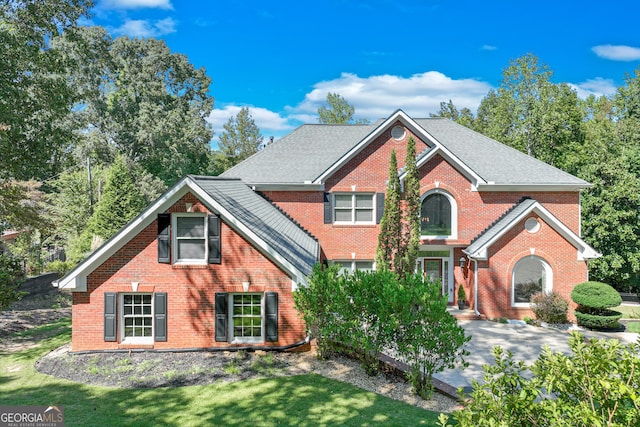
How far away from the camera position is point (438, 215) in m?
20.8

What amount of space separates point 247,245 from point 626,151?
87.1 feet

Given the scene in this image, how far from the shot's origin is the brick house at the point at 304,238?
13062 millimetres

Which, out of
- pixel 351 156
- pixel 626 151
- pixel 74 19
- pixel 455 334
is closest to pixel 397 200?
pixel 351 156

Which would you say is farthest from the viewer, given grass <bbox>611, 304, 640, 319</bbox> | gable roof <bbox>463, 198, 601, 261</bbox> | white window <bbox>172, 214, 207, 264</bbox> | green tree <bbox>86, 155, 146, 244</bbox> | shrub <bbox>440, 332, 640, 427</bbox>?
green tree <bbox>86, 155, 146, 244</bbox>

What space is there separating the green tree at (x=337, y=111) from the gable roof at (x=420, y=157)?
3084 centimetres

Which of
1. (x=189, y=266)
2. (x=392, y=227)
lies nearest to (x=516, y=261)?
(x=392, y=227)

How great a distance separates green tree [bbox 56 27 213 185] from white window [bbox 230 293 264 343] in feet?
97.2

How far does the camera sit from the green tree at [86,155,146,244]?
85.0ft

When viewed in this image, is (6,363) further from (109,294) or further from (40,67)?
(40,67)

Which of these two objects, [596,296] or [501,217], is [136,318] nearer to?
[501,217]

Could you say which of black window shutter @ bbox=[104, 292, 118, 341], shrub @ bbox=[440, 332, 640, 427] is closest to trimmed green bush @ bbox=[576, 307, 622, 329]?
shrub @ bbox=[440, 332, 640, 427]

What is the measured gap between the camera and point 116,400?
9812 millimetres

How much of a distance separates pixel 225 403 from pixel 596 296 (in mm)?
16238

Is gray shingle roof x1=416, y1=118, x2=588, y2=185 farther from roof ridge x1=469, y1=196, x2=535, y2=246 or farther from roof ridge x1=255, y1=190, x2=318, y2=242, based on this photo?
roof ridge x1=255, y1=190, x2=318, y2=242
